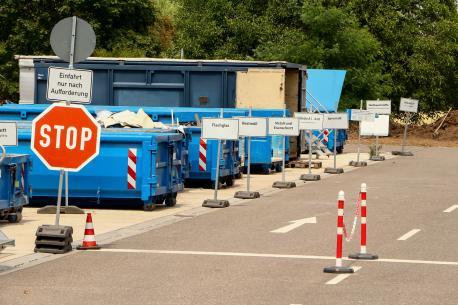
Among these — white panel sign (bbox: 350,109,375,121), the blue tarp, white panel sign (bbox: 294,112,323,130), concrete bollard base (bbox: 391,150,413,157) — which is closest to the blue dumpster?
white panel sign (bbox: 294,112,323,130)

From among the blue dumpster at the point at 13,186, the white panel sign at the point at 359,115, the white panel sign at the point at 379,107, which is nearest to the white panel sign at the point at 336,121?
the white panel sign at the point at 359,115

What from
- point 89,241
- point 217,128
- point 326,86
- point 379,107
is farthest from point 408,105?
point 89,241

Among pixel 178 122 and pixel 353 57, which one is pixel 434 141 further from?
pixel 178 122

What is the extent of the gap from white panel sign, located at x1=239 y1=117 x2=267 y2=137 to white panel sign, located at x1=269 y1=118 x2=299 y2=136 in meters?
2.37

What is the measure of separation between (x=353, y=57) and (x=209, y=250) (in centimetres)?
3904

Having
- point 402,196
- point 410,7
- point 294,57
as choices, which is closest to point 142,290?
point 402,196

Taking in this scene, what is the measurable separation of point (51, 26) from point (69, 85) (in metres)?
47.0

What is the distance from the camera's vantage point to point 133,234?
18.0m

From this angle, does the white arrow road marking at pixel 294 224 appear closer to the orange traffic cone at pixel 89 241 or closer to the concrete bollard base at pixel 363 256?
the orange traffic cone at pixel 89 241

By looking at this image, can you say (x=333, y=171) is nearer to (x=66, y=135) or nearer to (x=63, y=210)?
(x=63, y=210)

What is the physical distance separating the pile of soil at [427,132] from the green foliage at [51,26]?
1207cm

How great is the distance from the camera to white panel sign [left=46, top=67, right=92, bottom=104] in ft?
52.3

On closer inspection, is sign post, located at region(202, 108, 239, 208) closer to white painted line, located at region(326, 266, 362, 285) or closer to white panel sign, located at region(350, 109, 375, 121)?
white painted line, located at region(326, 266, 362, 285)

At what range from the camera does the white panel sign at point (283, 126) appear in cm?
2841
